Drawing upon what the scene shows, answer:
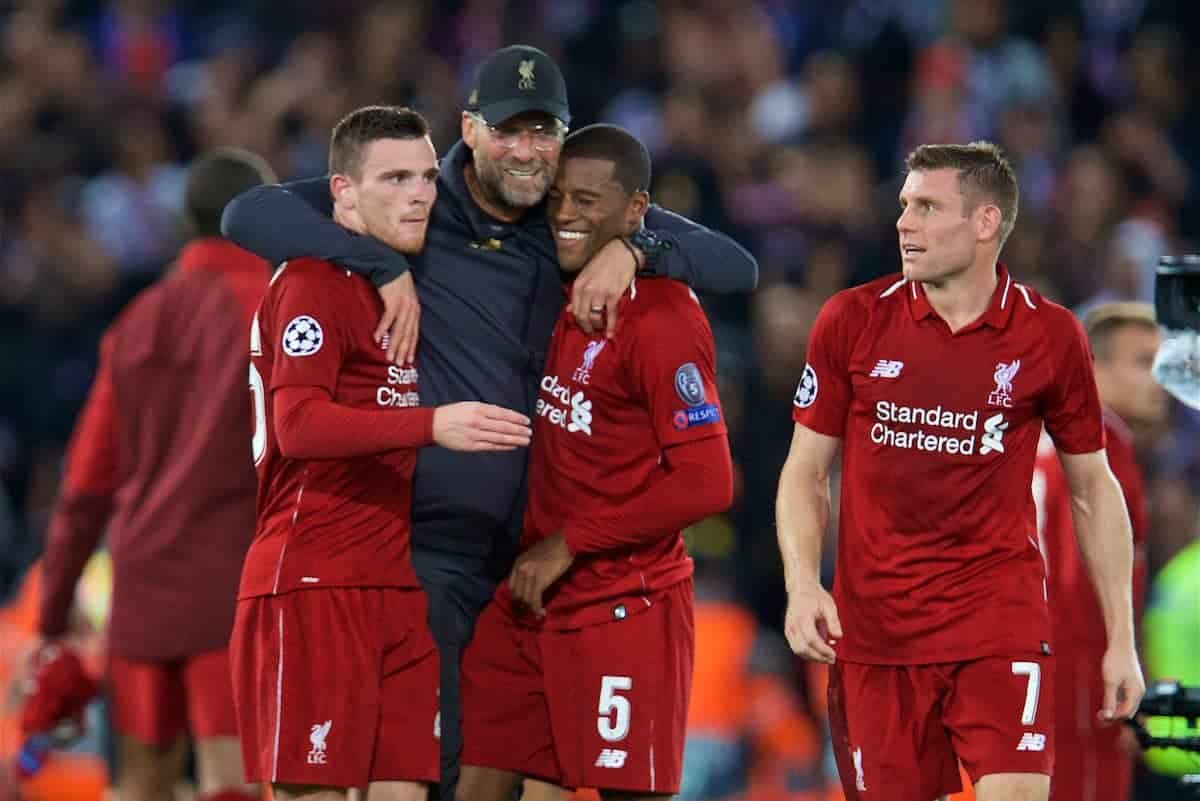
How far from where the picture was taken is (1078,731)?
700 centimetres

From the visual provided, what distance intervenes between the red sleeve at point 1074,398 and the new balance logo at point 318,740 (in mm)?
2065

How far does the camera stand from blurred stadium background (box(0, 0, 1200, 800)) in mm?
11414

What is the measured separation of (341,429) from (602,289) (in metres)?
0.93

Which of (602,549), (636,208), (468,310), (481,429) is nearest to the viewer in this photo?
(481,429)

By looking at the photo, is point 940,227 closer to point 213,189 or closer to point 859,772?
point 859,772

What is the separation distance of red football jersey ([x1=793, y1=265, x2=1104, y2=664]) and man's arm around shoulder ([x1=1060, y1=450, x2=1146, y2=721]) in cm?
8

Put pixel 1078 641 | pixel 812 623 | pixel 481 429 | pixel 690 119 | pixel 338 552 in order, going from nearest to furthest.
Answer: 1. pixel 481 429
2. pixel 812 623
3. pixel 338 552
4. pixel 1078 641
5. pixel 690 119

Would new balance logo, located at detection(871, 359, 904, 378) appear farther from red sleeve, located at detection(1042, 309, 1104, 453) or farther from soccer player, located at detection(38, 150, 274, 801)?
soccer player, located at detection(38, 150, 274, 801)

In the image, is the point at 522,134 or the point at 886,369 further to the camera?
the point at 522,134

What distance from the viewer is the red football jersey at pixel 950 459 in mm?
5652

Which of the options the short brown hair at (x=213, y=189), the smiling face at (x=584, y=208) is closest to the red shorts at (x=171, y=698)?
the short brown hair at (x=213, y=189)

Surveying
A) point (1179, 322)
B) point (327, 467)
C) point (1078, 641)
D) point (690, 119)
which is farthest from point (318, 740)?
point (690, 119)

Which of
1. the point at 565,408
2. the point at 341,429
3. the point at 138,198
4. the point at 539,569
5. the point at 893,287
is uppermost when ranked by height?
the point at 138,198

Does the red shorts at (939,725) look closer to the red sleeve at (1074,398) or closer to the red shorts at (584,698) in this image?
the red shorts at (584,698)
